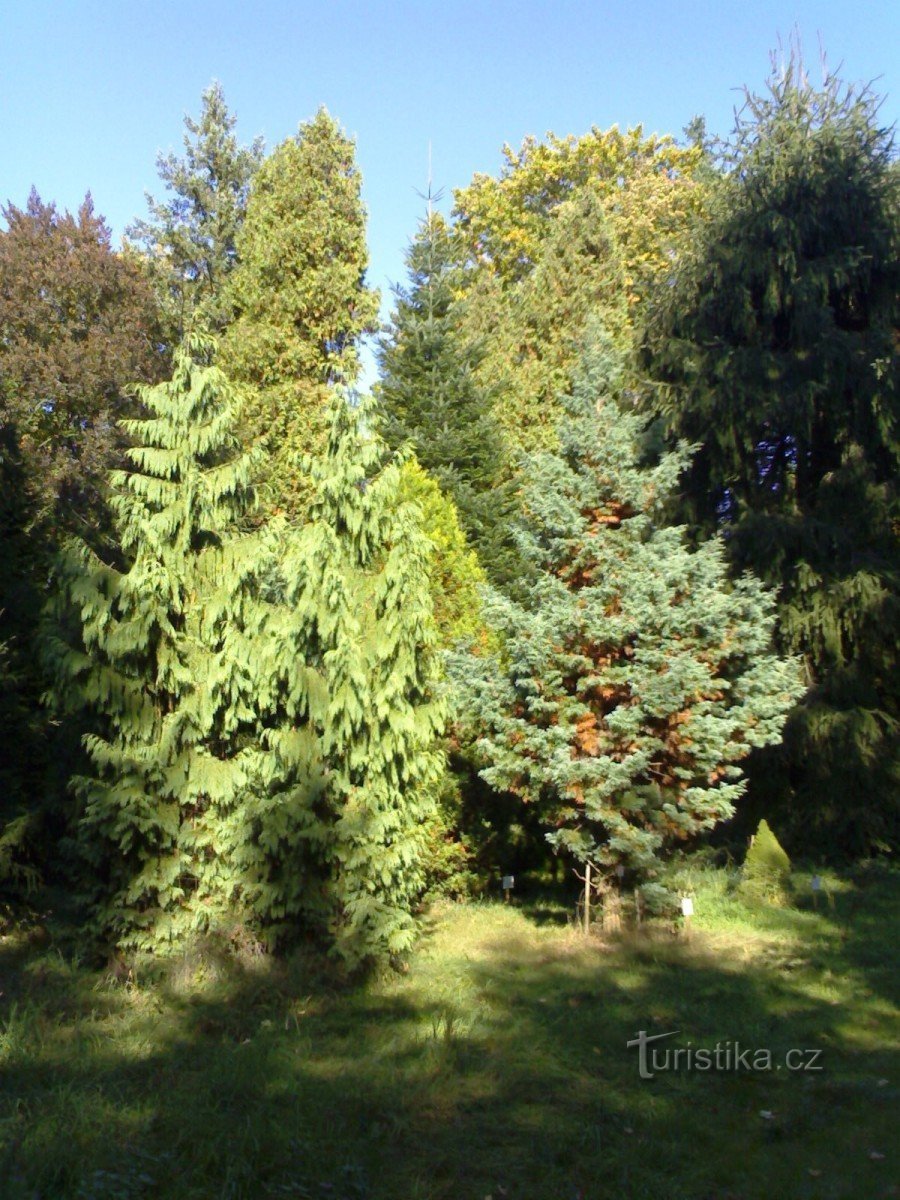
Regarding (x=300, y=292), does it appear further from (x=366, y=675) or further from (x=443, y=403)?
(x=366, y=675)

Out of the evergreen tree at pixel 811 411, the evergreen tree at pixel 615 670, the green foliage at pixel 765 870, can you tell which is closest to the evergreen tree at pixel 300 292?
the evergreen tree at pixel 811 411

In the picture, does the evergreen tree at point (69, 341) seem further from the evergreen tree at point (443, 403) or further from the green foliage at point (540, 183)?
the green foliage at point (540, 183)

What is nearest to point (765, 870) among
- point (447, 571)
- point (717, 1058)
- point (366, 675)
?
point (447, 571)

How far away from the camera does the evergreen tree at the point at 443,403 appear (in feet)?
53.9

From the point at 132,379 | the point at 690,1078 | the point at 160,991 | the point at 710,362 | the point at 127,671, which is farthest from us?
the point at 132,379

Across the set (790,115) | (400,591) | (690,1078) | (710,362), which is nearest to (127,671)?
(400,591)

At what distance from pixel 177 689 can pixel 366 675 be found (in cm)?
163

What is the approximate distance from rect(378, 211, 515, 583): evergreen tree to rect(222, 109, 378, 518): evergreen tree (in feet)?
3.12

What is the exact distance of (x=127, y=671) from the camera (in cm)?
869

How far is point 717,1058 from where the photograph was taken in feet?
21.5

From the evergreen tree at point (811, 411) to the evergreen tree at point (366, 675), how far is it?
6.47 m

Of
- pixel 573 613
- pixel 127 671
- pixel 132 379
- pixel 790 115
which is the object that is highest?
pixel 790 115

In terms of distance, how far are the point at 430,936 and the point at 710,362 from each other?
895 centimetres

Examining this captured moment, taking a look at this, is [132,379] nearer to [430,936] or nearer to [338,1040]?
[430,936]
